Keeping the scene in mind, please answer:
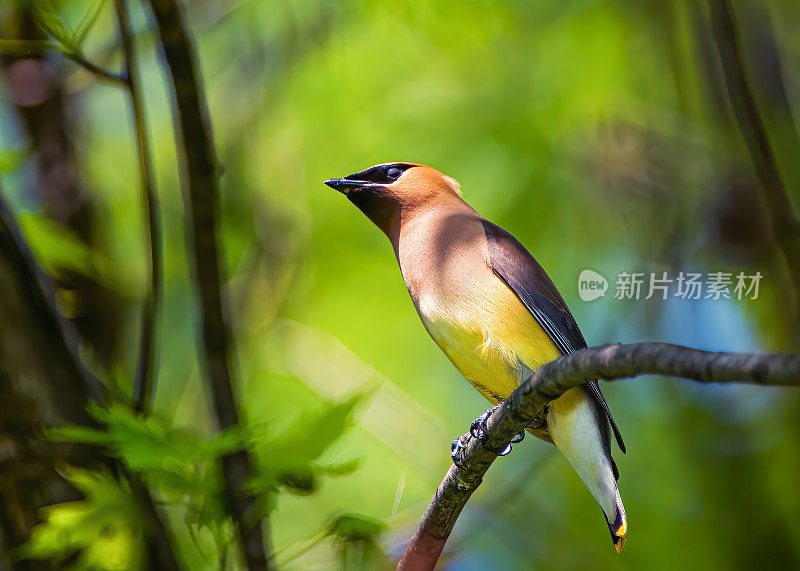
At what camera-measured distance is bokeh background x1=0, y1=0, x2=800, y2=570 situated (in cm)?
223

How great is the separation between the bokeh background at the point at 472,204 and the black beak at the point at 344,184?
44 centimetres

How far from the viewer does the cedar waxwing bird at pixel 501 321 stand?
1.54m

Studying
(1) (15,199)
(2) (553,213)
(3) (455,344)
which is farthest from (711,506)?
(1) (15,199)

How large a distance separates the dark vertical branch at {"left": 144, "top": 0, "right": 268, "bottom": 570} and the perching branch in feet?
0.94

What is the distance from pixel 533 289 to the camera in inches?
63.2

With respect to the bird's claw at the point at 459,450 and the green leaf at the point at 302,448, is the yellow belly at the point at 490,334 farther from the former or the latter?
the green leaf at the point at 302,448

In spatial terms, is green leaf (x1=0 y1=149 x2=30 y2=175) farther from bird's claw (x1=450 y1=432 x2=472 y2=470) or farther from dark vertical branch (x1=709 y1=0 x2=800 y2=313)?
dark vertical branch (x1=709 y1=0 x2=800 y2=313)

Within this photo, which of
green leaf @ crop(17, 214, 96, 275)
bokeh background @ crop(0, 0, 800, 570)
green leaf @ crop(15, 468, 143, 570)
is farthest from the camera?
→ bokeh background @ crop(0, 0, 800, 570)

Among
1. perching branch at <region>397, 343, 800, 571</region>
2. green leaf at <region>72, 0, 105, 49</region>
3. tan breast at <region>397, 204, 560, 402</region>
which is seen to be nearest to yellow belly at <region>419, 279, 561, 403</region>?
tan breast at <region>397, 204, 560, 402</region>

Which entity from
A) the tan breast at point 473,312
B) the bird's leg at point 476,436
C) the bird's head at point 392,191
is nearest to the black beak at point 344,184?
the bird's head at point 392,191

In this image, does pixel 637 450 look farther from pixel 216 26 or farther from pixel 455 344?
pixel 216 26

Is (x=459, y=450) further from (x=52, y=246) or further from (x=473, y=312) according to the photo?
(x=52, y=246)

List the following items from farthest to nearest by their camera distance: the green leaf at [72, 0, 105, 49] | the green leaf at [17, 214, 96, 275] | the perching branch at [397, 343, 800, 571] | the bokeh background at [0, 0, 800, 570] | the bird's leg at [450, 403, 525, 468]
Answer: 1. the bokeh background at [0, 0, 800, 570]
2. the green leaf at [17, 214, 96, 275]
3. the green leaf at [72, 0, 105, 49]
4. the bird's leg at [450, 403, 525, 468]
5. the perching branch at [397, 343, 800, 571]

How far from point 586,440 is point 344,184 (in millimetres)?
706
